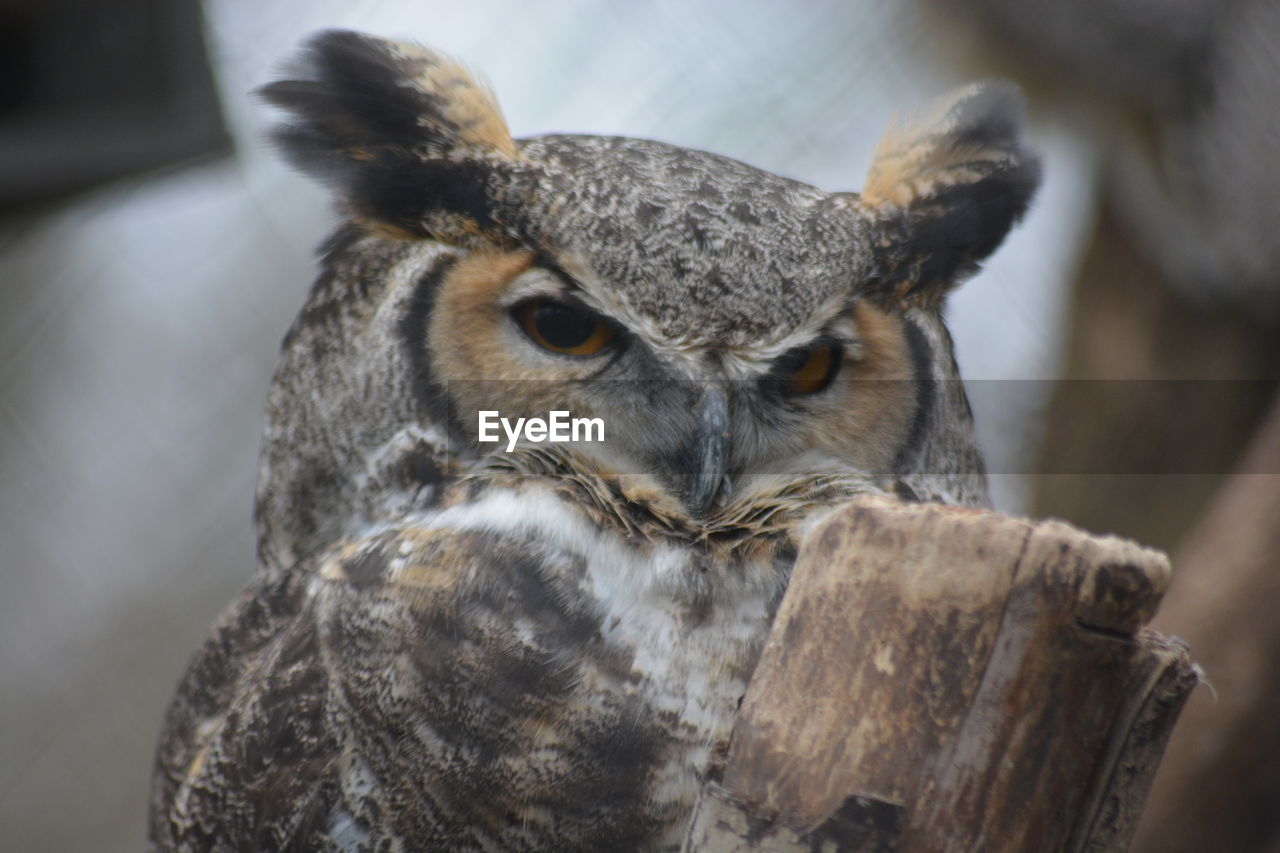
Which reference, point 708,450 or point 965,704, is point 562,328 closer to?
point 708,450

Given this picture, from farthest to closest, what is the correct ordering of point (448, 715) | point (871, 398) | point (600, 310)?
1. point (871, 398)
2. point (600, 310)
3. point (448, 715)

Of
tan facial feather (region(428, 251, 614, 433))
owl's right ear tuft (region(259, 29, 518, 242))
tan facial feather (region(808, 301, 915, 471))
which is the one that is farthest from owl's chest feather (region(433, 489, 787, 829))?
owl's right ear tuft (region(259, 29, 518, 242))

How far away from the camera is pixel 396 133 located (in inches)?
47.7

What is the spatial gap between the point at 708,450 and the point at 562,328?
21cm

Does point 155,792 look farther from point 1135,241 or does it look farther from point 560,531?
point 1135,241

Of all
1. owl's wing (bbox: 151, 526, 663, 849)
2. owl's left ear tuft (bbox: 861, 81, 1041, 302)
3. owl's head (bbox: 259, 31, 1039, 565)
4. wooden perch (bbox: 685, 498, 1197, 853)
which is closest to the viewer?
wooden perch (bbox: 685, 498, 1197, 853)

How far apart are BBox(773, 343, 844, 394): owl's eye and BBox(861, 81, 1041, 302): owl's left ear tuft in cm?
11

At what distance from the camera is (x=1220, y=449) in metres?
2.64

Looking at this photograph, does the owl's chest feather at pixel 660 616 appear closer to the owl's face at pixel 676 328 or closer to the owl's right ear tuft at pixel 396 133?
the owl's face at pixel 676 328

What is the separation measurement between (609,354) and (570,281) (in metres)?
0.09

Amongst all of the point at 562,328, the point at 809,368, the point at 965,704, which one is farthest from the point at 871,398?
the point at 965,704

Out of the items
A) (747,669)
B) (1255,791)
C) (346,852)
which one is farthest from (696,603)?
(1255,791)

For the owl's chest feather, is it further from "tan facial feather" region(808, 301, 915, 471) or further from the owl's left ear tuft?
the owl's left ear tuft

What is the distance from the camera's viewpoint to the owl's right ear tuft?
115 cm
